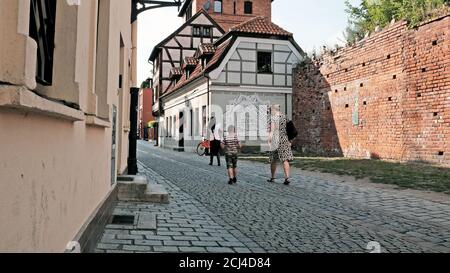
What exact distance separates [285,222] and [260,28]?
20891 millimetres

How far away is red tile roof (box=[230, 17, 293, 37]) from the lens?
2439cm

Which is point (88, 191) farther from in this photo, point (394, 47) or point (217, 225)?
point (394, 47)

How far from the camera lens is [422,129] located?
14.5 metres

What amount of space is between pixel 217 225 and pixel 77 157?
2.59m

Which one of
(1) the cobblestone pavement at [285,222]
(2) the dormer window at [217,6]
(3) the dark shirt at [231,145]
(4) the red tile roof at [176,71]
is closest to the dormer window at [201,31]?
(4) the red tile roof at [176,71]

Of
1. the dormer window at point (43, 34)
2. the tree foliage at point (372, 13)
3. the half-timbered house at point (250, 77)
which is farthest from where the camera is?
the tree foliage at point (372, 13)

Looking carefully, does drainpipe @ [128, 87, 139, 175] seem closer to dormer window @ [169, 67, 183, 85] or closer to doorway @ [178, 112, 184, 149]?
doorway @ [178, 112, 184, 149]

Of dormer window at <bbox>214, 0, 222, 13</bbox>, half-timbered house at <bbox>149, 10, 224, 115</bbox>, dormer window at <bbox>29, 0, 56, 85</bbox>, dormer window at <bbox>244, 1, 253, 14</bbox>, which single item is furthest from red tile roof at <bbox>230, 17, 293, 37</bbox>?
dormer window at <bbox>29, 0, 56, 85</bbox>

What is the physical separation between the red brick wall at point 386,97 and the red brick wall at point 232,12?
24809mm

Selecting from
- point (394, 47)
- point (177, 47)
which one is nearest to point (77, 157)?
point (394, 47)

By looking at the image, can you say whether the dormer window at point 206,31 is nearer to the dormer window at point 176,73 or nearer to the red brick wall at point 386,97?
the dormer window at point 176,73

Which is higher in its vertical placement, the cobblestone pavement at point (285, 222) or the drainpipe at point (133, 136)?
the drainpipe at point (133, 136)

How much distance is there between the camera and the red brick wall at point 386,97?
45.9 feet

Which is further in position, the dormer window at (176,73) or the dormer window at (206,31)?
the dormer window at (206,31)
